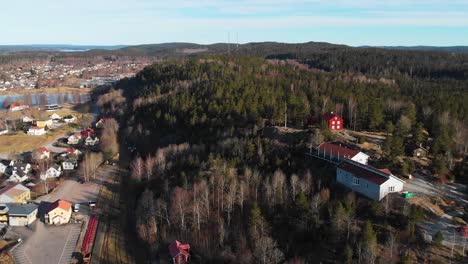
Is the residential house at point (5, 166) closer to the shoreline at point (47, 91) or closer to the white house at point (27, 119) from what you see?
the white house at point (27, 119)

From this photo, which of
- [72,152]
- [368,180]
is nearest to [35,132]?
[72,152]

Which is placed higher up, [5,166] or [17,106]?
[17,106]

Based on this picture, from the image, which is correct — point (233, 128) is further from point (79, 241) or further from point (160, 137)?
point (79, 241)

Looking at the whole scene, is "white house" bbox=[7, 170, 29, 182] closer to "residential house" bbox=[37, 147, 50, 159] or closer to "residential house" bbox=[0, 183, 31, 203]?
"residential house" bbox=[0, 183, 31, 203]

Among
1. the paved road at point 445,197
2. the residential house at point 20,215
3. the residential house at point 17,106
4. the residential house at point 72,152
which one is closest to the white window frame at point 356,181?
the paved road at point 445,197

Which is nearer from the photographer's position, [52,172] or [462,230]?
[462,230]

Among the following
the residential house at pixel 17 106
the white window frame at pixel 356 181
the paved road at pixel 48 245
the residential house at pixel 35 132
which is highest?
the white window frame at pixel 356 181

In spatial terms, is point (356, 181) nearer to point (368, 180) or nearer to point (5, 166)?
point (368, 180)
